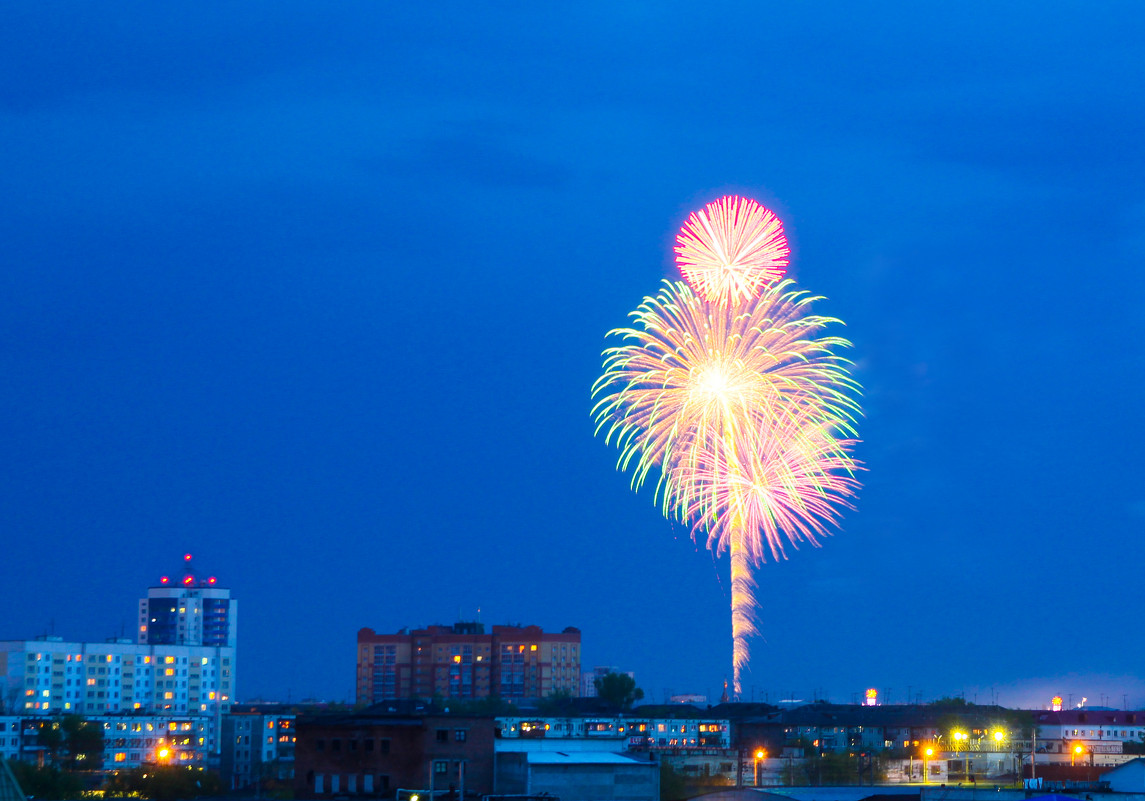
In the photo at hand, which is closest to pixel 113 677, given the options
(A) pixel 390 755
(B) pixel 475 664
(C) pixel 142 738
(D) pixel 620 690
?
(C) pixel 142 738

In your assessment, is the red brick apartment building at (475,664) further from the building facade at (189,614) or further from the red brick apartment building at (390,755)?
the red brick apartment building at (390,755)

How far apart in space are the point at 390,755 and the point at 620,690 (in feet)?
298

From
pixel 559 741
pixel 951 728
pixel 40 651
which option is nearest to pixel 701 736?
pixel 951 728

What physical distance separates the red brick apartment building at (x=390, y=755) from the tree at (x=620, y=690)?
87566 mm

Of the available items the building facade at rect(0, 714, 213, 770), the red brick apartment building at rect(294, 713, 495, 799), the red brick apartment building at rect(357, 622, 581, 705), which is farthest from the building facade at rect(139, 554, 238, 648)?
the red brick apartment building at rect(294, 713, 495, 799)

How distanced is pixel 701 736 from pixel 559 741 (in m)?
39.7

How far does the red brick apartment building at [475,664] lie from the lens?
166 m

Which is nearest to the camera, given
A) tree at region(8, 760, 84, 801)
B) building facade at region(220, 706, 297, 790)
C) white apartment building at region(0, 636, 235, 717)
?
tree at region(8, 760, 84, 801)

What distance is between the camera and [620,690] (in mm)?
145250

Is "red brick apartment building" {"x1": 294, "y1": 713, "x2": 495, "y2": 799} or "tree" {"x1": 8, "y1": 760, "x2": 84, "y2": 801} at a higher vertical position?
"red brick apartment building" {"x1": 294, "y1": 713, "x2": 495, "y2": 799}

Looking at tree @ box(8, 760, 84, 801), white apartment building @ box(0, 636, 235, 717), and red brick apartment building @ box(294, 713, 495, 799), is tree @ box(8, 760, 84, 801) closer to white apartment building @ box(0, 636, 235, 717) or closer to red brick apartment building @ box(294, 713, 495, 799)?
red brick apartment building @ box(294, 713, 495, 799)

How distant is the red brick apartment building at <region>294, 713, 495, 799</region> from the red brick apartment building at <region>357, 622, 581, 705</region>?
10737 cm

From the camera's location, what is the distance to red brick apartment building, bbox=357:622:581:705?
16562cm

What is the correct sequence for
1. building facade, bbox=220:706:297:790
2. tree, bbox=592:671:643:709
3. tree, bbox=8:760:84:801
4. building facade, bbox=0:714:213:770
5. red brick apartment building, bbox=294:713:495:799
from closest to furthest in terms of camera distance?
red brick apartment building, bbox=294:713:495:799
tree, bbox=8:760:84:801
building facade, bbox=0:714:213:770
building facade, bbox=220:706:297:790
tree, bbox=592:671:643:709
